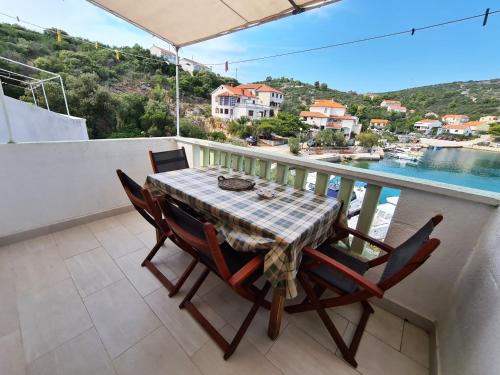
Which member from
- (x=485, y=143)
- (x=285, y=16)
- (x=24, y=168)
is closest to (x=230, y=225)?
(x=285, y=16)

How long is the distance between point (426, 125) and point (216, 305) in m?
3.32

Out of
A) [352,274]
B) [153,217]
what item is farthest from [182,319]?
[352,274]

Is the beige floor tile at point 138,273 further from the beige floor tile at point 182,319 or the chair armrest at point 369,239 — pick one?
the chair armrest at point 369,239

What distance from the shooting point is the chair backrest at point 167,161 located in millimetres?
1986

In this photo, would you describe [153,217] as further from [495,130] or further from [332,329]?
[495,130]

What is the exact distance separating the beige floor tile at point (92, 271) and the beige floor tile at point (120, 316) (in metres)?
0.08

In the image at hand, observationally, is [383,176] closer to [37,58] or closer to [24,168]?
[24,168]

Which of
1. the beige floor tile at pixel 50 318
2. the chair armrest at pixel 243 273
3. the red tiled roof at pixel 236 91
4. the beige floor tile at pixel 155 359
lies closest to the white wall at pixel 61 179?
the beige floor tile at pixel 50 318

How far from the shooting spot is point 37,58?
7.71 meters

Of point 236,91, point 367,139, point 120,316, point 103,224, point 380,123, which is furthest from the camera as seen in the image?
point 236,91

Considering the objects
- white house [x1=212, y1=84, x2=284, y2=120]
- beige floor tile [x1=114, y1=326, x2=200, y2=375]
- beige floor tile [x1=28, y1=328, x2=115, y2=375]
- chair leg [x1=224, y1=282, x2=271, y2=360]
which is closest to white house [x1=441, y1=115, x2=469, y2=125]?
chair leg [x1=224, y1=282, x2=271, y2=360]

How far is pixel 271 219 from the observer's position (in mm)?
1074

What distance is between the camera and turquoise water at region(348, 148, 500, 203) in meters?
1.35

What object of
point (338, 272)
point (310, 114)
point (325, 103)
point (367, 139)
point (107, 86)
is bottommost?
point (338, 272)
